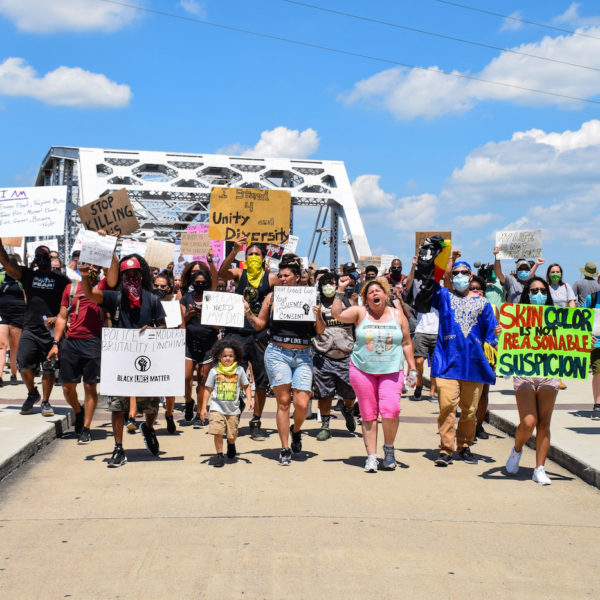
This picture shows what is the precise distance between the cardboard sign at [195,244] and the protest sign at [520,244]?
6175 mm

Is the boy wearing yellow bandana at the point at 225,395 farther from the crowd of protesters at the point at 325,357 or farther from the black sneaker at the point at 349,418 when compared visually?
the black sneaker at the point at 349,418

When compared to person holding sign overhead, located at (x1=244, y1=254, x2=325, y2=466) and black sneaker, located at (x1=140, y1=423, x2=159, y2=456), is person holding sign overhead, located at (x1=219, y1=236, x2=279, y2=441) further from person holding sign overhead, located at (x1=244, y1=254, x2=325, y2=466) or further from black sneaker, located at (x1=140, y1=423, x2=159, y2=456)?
black sneaker, located at (x1=140, y1=423, x2=159, y2=456)

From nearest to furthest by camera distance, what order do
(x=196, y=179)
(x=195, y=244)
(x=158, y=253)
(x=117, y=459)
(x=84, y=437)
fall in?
(x=117, y=459)
(x=84, y=437)
(x=158, y=253)
(x=195, y=244)
(x=196, y=179)

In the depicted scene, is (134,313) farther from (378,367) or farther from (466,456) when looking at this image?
(466,456)

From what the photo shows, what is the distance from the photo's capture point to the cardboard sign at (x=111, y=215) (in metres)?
8.46

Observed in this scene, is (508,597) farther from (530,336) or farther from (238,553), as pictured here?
(530,336)

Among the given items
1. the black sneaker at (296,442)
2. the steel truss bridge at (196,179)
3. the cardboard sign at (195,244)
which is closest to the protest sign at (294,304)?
the black sneaker at (296,442)

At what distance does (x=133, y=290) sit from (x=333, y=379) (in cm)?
264

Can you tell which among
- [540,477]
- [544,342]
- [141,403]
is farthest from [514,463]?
[141,403]

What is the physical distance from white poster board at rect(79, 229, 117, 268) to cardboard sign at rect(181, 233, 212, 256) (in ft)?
30.3

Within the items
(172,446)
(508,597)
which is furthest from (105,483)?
(508,597)

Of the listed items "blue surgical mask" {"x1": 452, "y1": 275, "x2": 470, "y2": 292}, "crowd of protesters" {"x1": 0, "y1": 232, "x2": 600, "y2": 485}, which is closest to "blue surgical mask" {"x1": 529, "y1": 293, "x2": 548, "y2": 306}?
"crowd of protesters" {"x1": 0, "y1": 232, "x2": 600, "y2": 485}

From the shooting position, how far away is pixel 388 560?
14.8 ft

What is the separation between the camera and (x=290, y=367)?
7516mm
